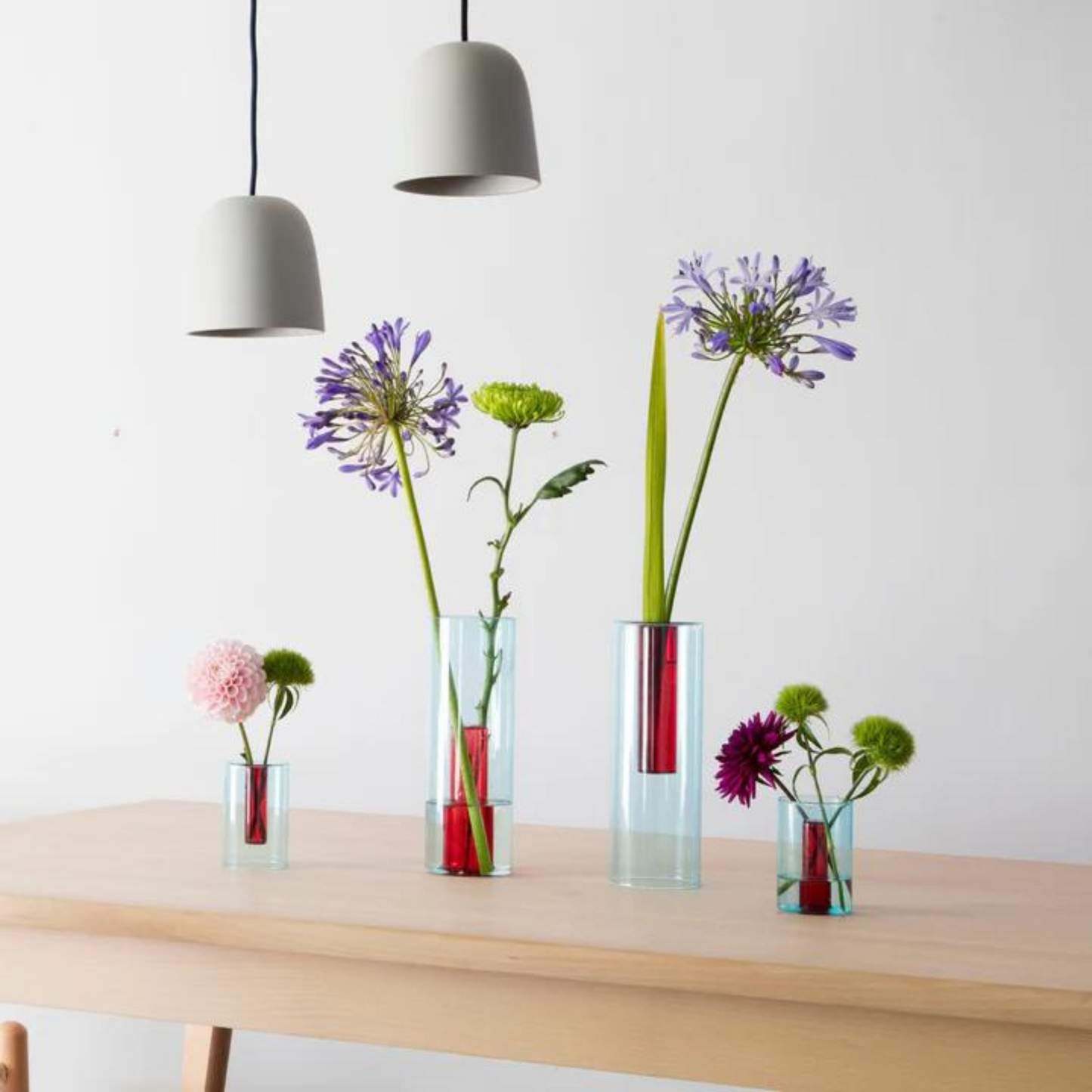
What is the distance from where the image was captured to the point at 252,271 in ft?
5.98

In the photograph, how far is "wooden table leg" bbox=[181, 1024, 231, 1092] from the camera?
2330 mm

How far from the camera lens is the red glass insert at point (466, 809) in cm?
168

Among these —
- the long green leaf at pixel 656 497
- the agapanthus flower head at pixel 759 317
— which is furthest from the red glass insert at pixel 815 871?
the agapanthus flower head at pixel 759 317

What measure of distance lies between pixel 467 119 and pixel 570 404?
2.77 ft

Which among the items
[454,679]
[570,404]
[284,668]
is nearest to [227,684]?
[284,668]

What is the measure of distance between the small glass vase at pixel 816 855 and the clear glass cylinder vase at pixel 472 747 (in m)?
0.31

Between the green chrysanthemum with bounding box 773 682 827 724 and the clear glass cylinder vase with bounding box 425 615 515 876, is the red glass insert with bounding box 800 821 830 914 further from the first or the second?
the clear glass cylinder vase with bounding box 425 615 515 876

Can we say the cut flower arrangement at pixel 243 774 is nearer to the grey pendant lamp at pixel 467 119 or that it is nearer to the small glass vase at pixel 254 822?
the small glass vase at pixel 254 822

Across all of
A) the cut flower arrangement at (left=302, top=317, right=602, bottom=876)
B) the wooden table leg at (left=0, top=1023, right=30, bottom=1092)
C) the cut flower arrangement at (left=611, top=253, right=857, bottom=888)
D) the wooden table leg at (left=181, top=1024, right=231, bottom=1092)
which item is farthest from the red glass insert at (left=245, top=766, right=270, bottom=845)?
the wooden table leg at (left=181, top=1024, right=231, bottom=1092)

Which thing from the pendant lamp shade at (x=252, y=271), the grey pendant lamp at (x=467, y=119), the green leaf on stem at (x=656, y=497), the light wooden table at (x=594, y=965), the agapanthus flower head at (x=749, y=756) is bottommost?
the light wooden table at (x=594, y=965)

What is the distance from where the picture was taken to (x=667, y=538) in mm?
2328

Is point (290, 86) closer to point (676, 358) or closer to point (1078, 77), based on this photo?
point (676, 358)

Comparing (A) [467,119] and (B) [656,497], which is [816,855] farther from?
(A) [467,119]

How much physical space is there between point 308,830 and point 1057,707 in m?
0.95
